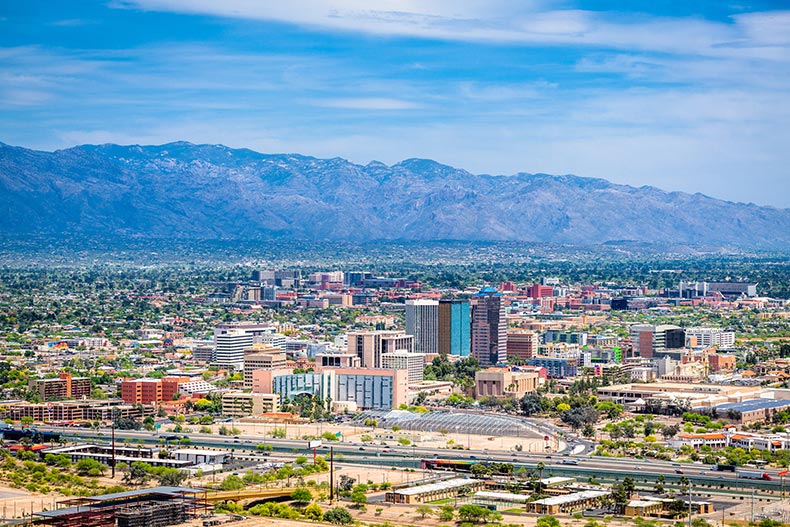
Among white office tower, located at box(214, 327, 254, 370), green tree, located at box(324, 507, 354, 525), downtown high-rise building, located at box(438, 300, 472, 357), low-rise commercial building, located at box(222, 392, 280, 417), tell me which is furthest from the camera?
downtown high-rise building, located at box(438, 300, 472, 357)

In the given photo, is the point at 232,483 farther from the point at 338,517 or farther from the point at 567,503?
the point at 567,503

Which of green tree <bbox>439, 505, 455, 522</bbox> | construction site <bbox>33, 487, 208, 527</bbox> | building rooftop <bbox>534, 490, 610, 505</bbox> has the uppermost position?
construction site <bbox>33, 487, 208, 527</bbox>

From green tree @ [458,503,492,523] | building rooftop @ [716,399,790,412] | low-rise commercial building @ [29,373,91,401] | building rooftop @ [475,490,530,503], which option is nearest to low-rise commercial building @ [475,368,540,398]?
building rooftop @ [716,399,790,412]

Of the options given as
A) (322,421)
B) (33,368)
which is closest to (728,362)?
(322,421)

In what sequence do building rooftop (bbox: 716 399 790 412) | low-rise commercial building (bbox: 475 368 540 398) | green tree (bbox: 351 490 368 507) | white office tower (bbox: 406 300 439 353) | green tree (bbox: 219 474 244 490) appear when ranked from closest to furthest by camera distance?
green tree (bbox: 351 490 368 507) → green tree (bbox: 219 474 244 490) → building rooftop (bbox: 716 399 790 412) → low-rise commercial building (bbox: 475 368 540 398) → white office tower (bbox: 406 300 439 353)

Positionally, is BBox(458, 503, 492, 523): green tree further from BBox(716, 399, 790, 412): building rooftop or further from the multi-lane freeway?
BBox(716, 399, 790, 412): building rooftop

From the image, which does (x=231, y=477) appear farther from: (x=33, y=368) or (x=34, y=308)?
(x=34, y=308)

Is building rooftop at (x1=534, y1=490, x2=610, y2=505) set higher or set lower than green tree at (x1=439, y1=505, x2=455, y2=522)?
higher
